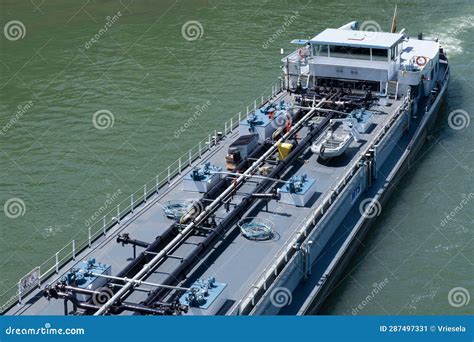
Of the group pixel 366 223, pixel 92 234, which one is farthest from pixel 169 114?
pixel 366 223

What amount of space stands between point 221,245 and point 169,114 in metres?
20.0

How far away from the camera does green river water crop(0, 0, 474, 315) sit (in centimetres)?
3095

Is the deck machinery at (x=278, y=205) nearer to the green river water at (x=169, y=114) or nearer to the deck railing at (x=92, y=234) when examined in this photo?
the deck railing at (x=92, y=234)

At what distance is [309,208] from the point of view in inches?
1149

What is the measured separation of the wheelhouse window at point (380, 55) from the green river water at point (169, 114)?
535 cm

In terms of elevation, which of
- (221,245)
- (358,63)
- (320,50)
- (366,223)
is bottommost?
(366,223)

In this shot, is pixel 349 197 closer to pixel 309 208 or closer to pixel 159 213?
pixel 309 208

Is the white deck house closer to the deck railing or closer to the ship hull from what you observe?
the ship hull

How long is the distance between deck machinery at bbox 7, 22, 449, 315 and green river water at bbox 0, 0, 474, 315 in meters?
2.01

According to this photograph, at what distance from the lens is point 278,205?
2931cm

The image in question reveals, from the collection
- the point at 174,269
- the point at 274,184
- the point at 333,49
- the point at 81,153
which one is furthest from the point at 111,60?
the point at 174,269

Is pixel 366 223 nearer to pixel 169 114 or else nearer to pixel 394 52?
pixel 394 52

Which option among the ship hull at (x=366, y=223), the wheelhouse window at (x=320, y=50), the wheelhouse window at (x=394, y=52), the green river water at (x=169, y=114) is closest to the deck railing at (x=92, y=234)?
the green river water at (x=169, y=114)

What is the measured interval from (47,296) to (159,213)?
6.65m
